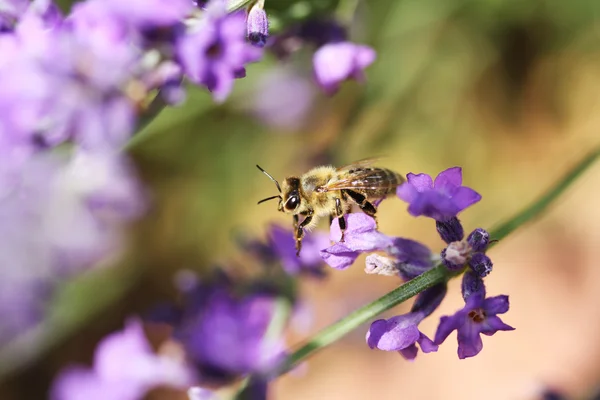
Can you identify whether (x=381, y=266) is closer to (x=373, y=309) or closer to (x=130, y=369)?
(x=373, y=309)

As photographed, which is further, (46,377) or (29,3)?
(46,377)

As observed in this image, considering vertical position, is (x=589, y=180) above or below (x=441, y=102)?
below

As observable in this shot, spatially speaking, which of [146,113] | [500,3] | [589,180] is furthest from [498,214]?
[146,113]

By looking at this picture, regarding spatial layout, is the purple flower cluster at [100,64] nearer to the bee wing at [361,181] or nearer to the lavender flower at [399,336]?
the bee wing at [361,181]

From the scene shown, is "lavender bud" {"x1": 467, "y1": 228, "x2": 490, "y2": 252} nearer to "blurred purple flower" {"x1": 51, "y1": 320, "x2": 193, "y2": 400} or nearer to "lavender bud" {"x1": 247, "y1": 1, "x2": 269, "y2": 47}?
"lavender bud" {"x1": 247, "y1": 1, "x2": 269, "y2": 47}

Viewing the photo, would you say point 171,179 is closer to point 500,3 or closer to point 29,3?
point 500,3

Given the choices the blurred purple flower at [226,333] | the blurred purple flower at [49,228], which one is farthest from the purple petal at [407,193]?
the blurred purple flower at [49,228]

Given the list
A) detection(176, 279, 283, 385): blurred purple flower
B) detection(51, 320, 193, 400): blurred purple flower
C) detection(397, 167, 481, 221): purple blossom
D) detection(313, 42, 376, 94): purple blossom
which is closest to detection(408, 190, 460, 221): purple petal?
detection(397, 167, 481, 221): purple blossom
